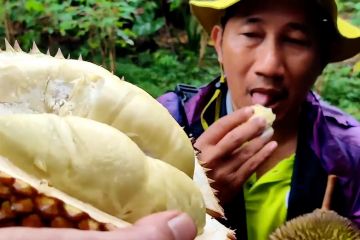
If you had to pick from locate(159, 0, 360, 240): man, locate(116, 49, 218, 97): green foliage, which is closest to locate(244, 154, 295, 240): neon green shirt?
locate(159, 0, 360, 240): man

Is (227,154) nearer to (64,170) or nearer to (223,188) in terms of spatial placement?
(223,188)

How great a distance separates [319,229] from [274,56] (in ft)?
0.92

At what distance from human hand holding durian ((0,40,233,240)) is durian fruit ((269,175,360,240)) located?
0.39m

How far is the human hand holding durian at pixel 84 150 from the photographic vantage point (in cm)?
39

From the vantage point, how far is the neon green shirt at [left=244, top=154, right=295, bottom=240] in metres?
→ 1.04

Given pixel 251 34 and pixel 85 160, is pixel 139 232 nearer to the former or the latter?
pixel 85 160

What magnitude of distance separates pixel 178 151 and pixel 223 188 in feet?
1.39

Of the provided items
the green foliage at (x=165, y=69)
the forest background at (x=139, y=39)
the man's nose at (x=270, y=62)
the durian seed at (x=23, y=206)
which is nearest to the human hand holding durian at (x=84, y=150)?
the durian seed at (x=23, y=206)

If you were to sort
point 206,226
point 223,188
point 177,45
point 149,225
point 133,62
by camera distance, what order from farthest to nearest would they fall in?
point 177,45
point 133,62
point 223,188
point 206,226
point 149,225

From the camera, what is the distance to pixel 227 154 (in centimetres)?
89

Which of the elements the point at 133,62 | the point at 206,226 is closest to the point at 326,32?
the point at 206,226

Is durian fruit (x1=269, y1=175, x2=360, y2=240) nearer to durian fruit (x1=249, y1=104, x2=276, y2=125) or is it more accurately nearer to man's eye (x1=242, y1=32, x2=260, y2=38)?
durian fruit (x1=249, y1=104, x2=276, y2=125)

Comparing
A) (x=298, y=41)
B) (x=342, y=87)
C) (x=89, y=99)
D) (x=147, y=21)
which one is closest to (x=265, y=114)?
(x=298, y=41)

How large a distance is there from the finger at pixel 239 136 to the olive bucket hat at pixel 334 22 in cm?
23
